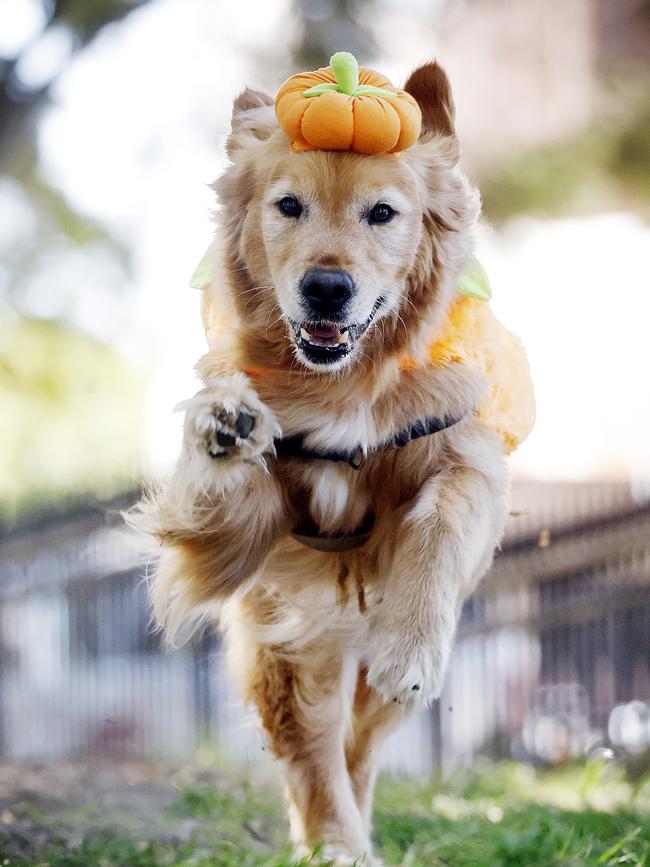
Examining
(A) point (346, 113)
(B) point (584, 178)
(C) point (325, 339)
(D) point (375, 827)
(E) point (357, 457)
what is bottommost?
(D) point (375, 827)

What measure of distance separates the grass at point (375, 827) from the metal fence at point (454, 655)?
174cm

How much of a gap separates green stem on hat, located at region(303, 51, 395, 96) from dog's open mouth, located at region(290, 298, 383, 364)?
645 mm

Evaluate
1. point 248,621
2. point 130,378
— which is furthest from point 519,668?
point 130,378

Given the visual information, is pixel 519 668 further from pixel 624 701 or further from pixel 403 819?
pixel 403 819

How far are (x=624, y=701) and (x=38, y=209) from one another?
9.42 metres

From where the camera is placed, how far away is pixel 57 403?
1520 cm

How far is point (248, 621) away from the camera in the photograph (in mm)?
3965

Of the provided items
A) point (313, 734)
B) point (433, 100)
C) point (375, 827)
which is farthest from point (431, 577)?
point (375, 827)

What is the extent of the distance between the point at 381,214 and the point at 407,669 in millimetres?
1293

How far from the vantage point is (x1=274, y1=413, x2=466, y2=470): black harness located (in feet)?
11.1

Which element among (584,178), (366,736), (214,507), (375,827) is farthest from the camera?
(584,178)

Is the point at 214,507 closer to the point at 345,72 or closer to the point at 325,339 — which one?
the point at 325,339

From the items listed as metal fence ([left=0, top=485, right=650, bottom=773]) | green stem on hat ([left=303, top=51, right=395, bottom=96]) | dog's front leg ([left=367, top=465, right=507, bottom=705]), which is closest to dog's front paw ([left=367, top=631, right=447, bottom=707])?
dog's front leg ([left=367, top=465, right=507, bottom=705])

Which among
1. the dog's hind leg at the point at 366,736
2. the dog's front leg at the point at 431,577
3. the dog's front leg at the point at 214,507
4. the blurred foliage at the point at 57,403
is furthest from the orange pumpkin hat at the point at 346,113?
the blurred foliage at the point at 57,403
